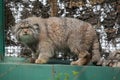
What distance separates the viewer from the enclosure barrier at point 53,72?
408cm

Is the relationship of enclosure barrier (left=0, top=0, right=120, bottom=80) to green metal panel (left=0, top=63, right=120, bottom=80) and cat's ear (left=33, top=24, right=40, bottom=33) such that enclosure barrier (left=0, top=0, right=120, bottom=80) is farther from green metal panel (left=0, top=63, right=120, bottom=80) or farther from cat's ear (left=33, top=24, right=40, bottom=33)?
cat's ear (left=33, top=24, right=40, bottom=33)

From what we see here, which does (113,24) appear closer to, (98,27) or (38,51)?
(98,27)

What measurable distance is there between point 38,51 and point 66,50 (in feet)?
1.23

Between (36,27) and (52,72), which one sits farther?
(36,27)

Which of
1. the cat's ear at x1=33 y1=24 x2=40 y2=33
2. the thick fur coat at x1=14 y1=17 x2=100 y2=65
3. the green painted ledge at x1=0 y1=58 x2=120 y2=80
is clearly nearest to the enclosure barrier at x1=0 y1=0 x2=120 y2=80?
the green painted ledge at x1=0 y1=58 x2=120 y2=80

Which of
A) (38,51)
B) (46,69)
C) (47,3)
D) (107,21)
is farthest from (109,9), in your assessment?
(46,69)

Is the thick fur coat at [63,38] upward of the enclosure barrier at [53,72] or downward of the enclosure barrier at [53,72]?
upward

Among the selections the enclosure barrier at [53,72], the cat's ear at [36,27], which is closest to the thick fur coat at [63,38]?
the cat's ear at [36,27]

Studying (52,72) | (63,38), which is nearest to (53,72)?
(52,72)

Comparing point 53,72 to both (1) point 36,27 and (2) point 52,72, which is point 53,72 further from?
(1) point 36,27

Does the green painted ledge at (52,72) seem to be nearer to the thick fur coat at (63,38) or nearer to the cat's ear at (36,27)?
the thick fur coat at (63,38)

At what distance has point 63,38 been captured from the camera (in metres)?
4.66

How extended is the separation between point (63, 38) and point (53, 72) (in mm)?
706

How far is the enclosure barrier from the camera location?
408 cm
